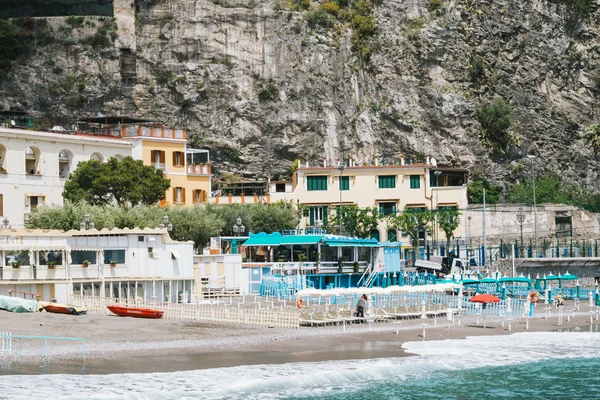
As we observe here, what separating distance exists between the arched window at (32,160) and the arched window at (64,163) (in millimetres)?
2014

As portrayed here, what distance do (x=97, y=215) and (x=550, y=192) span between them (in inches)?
1871

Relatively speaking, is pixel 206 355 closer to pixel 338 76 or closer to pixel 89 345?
pixel 89 345

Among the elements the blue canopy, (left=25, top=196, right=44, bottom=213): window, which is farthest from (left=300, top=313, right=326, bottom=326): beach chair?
(left=25, top=196, right=44, bottom=213): window

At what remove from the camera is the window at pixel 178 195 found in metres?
87.7

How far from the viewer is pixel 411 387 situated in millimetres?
35750

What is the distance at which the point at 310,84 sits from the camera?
9869 centimetres

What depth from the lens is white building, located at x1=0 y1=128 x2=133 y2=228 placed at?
245 ft

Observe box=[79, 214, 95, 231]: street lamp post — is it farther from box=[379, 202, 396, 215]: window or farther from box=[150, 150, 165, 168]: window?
box=[379, 202, 396, 215]: window

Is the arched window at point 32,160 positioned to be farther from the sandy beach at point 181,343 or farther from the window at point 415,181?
the sandy beach at point 181,343

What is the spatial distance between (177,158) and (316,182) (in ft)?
41.0

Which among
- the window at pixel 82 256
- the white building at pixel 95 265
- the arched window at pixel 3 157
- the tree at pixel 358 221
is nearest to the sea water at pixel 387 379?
the white building at pixel 95 265

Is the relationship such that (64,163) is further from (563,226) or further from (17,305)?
→ (563,226)

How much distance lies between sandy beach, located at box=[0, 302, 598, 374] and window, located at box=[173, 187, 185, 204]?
40.1 m

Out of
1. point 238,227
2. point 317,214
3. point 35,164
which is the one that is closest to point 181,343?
point 238,227
